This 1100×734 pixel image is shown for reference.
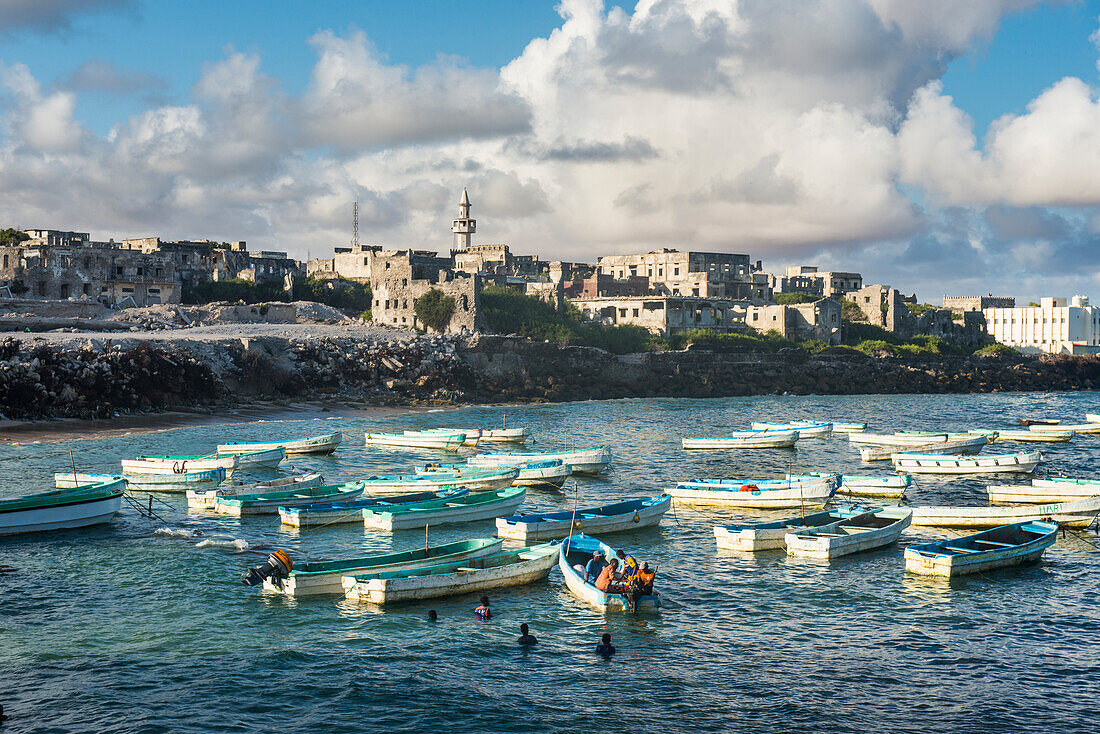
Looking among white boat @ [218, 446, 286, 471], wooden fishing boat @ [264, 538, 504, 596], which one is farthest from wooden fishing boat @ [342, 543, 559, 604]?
white boat @ [218, 446, 286, 471]

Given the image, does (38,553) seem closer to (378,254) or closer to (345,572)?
(345,572)

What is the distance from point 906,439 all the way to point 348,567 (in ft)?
142

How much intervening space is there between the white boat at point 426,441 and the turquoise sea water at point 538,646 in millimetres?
20280

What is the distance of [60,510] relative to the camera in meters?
30.6

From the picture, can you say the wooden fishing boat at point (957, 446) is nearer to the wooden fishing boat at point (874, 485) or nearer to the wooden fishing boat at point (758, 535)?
the wooden fishing boat at point (874, 485)

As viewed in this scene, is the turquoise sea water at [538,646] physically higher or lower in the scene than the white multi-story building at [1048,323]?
lower

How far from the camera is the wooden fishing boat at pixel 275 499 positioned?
34188 mm

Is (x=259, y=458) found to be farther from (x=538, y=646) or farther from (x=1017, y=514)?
(x=1017, y=514)

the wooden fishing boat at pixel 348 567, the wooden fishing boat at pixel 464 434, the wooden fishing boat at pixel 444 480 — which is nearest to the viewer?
the wooden fishing boat at pixel 348 567

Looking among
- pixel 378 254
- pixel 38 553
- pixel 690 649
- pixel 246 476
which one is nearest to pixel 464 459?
pixel 246 476

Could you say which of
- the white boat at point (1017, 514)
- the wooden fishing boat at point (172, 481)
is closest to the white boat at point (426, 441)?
the wooden fishing boat at point (172, 481)

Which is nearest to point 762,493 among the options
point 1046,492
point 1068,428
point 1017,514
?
point 1017,514

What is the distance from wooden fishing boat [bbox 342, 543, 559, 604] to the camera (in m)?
23.3

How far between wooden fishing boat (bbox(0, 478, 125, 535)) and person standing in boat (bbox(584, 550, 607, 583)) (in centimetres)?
1780
